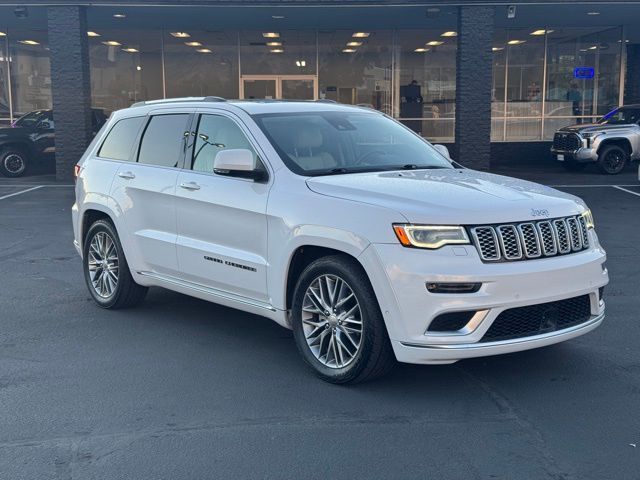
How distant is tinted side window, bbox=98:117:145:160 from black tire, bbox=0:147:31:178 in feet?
46.1

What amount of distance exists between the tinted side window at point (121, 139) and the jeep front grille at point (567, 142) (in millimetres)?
15262

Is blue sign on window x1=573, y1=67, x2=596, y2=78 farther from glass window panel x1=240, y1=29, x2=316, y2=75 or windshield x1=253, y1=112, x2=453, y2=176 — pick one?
windshield x1=253, y1=112, x2=453, y2=176

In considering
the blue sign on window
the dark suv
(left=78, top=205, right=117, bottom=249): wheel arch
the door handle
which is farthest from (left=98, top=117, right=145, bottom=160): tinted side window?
the blue sign on window

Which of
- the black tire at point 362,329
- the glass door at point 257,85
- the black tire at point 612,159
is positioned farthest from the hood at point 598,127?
the black tire at point 362,329

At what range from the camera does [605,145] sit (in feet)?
66.2

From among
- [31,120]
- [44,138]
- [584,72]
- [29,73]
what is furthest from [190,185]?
[584,72]

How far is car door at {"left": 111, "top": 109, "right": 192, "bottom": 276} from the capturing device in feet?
21.2

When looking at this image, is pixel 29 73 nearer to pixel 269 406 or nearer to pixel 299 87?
pixel 299 87

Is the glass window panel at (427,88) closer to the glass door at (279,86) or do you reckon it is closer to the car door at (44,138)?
the glass door at (279,86)

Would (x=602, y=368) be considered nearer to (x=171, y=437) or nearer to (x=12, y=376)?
(x=171, y=437)

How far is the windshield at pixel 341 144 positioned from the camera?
5.84 m

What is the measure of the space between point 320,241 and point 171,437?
1513mm

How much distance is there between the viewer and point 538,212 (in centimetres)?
505

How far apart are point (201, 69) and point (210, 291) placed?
1906 centimetres
